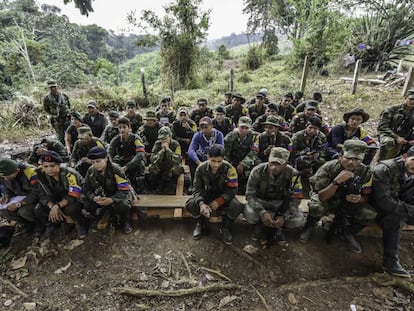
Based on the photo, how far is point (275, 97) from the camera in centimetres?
1105

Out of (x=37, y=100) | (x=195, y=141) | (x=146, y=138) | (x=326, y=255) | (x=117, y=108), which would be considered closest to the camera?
(x=326, y=255)

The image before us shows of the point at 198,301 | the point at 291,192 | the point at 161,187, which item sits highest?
the point at 291,192

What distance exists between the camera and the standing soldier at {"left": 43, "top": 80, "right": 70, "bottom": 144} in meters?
5.95

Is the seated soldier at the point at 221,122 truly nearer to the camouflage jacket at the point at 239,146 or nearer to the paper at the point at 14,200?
the camouflage jacket at the point at 239,146

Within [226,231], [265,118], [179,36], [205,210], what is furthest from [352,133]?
[179,36]

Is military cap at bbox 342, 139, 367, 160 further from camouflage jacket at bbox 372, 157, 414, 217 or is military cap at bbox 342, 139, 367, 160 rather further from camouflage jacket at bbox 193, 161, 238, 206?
camouflage jacket at bbox 193, 161, 238, 206

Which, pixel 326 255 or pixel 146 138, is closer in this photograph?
pixel 326 255

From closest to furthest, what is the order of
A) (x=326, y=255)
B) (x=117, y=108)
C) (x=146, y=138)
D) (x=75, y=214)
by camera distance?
(x=326, y=255)
(x=75, y=214)
(x=146, y=138)
(x=117, y=108)

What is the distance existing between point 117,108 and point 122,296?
9.63 m

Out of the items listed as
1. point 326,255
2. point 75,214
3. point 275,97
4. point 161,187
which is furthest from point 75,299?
point 275,97

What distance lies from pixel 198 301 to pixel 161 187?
232cm

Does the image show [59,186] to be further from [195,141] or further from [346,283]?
[346,283]

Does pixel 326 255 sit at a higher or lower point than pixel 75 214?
lower

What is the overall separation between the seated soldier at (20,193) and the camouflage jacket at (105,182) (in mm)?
723
